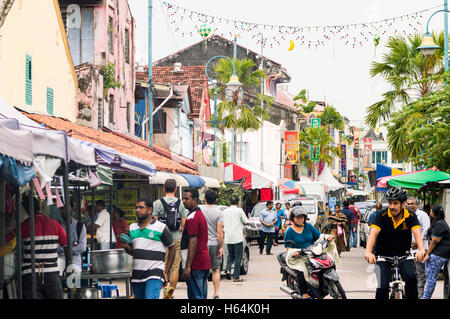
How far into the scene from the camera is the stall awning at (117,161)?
1302 cm

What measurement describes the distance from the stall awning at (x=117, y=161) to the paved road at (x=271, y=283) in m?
2.39

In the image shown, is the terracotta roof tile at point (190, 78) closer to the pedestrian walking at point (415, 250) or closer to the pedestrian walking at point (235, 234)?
the pedestrian walking at point (235, 234)

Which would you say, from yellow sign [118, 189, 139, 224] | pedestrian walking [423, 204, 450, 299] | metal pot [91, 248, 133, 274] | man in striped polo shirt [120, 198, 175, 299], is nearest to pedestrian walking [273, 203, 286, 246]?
yellow sign [118, 189, 139, 224]

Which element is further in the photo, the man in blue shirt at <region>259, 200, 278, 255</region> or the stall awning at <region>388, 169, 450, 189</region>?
the man in blue shirt at <region>259, 200, 278, 255</region>

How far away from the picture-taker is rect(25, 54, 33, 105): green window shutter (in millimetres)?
20750

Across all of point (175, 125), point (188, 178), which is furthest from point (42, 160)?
point (175, 125)

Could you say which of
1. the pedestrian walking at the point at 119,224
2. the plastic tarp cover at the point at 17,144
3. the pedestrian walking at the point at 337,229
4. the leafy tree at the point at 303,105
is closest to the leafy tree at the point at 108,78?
the pedestrian walking at the point at 337,229

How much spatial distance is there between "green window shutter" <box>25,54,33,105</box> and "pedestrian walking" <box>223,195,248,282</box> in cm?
621

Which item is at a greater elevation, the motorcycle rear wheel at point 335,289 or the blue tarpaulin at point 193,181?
the blue tarpaulin at point 193,181

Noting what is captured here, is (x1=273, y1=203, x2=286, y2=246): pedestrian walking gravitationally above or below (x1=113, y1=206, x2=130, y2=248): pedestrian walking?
below

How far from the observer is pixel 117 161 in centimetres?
1370

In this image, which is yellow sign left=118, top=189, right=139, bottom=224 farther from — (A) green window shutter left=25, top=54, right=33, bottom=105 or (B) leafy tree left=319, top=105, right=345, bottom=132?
(B) leafy tree left=319, top=105, right=345, bottom=132

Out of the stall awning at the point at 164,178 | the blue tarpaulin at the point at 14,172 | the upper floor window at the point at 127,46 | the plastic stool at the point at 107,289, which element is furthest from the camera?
the upper floor window at the point at 127,46

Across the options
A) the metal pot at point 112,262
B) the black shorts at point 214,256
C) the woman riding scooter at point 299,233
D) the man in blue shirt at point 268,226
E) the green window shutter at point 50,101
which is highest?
the green window shutter at point 50,101
